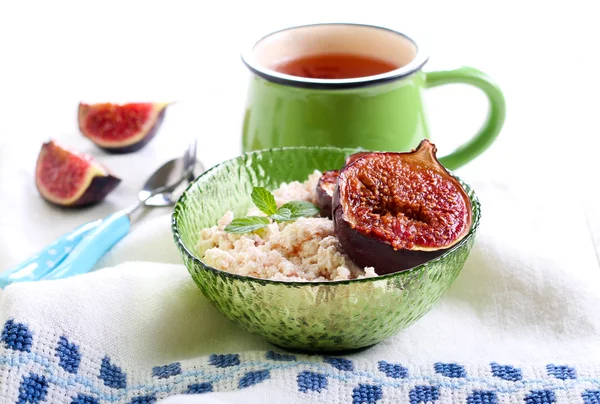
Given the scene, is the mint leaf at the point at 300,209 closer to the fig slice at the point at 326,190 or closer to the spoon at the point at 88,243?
the fig slice at the point at 326,190

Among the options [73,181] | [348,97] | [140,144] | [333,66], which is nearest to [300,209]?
[348,97]

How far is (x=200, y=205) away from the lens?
6.66ft

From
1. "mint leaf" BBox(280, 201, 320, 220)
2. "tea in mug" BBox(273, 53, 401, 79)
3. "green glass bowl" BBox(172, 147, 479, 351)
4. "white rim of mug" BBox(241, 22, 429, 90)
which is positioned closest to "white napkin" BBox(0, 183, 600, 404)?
"green glass bowl" BBox(172, 147, 479, 351)

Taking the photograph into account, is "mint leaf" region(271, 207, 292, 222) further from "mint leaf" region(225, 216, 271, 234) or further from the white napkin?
the white napkin

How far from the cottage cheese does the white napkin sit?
0.20m

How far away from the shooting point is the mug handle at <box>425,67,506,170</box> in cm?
246

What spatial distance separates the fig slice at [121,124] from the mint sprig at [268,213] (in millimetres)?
1244

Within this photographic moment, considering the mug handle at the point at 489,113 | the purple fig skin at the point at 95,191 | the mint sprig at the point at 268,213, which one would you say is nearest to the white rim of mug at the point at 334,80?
the mug handle at the point at 489,113

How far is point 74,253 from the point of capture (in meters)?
2.17

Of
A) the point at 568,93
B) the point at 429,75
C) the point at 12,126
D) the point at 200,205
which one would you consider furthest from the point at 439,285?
the point at 568,93

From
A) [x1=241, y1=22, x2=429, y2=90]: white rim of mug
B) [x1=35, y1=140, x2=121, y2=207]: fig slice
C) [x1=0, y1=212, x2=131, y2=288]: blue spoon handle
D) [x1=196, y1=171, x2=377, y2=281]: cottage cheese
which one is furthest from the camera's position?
[x1=35, y1=140, x2=121, y2=207]: fig slice

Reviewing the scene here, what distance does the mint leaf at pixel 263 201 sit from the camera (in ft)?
6.13

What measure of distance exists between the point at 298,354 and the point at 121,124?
156 centimetres

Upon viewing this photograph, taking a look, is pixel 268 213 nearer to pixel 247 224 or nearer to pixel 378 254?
pixel 247 224
